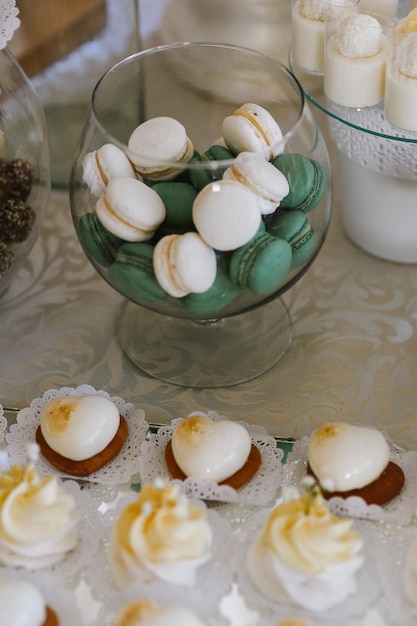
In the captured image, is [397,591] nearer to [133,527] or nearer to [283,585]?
[283,585]

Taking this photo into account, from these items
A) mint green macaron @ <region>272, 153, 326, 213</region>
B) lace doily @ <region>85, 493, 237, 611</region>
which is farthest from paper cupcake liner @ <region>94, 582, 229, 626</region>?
mint green macaron @ <region>272, 153, 326, 213</region>

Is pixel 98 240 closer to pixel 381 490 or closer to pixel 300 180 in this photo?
pixel 300 180

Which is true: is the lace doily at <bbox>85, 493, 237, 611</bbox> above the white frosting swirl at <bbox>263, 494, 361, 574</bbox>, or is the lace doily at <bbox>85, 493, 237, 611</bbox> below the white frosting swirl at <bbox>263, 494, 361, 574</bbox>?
below

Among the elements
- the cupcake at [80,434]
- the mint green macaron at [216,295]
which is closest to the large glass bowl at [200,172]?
the mint green macaron at [216,295]

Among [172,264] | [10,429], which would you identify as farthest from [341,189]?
[10,429]

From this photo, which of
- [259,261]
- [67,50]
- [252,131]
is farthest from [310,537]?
[67,50]

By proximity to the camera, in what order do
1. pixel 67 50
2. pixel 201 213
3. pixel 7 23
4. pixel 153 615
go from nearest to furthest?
1. pixel 153 615
2. pixel 201 213
3. pixel 7 23
4. pixel 67 50

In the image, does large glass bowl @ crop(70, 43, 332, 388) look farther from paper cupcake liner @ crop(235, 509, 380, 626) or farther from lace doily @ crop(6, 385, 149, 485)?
paper cupcake liner @ crop(235, 509, 380, 626)

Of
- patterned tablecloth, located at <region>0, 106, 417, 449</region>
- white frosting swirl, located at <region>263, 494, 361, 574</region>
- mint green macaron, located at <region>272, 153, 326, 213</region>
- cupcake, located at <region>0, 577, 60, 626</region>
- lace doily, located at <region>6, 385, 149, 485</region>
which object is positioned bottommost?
patterned tablecloth, located at <region>0, 106, 417, 449</region>
